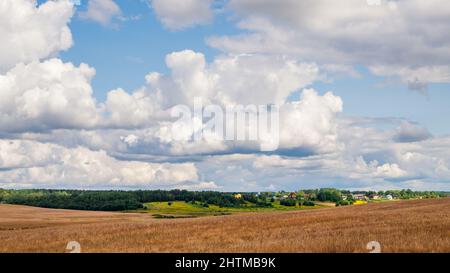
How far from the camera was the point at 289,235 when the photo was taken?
29.6 m

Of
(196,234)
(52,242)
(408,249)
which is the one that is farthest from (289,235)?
(52,242)

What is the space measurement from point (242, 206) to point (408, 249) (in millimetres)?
177378

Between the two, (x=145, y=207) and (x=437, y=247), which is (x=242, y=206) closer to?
(x=145, y=207)

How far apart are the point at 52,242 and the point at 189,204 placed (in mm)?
164870

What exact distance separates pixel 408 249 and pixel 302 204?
590ft
